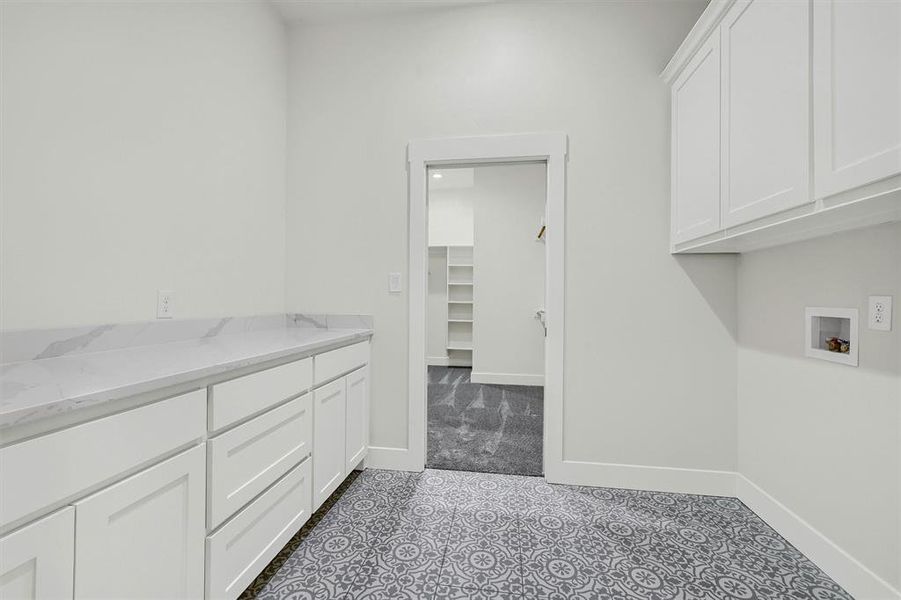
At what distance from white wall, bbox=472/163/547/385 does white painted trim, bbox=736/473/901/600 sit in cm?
263

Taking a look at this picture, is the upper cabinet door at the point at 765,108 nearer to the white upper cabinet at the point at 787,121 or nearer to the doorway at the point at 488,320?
the white upper cabinet at the point at 787,121

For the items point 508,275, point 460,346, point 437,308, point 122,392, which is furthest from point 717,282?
point 437,308

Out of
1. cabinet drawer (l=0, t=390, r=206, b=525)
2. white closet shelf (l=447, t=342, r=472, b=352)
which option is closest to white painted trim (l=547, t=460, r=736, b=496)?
cabinet drawer (l=0, t=390, r=206, b=525)

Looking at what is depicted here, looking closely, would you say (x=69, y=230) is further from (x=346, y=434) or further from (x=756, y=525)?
(x=756, y=525)

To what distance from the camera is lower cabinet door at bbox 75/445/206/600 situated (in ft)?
2.63

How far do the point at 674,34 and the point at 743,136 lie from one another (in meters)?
1.08

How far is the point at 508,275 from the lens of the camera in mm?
4617

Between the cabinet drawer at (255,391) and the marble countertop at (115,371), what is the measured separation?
0.05m

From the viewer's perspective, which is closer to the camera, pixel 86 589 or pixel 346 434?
pixel 86 589

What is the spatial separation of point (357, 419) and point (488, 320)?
2.69 m

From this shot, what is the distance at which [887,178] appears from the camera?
3.12ft

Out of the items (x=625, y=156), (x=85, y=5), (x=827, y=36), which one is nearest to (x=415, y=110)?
(x=625, y=156)

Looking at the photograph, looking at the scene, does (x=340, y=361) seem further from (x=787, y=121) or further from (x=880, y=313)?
(x=880, y=313)

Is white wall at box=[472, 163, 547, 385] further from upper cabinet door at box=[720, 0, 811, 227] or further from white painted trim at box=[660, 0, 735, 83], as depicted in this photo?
upper cabinet door at box=[720, 0, 811, 227]
